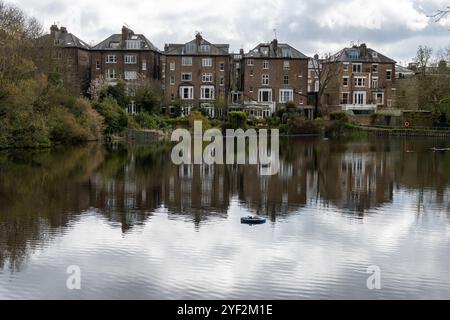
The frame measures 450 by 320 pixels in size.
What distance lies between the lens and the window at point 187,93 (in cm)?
8931

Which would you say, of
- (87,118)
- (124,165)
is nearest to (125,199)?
(124,165)

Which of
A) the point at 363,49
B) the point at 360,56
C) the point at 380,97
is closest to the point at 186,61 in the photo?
the point at 360,56

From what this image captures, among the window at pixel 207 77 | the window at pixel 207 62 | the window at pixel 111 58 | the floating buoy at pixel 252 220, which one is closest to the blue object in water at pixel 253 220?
the floating buoy at pixel 252 220

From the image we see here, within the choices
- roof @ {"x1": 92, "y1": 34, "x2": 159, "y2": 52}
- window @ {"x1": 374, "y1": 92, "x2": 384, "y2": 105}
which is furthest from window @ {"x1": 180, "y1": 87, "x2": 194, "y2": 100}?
window @ {"x1": 374, "y1": 92, "x2": 384, "y2": 105}

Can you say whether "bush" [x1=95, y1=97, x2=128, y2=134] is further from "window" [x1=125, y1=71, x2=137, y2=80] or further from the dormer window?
the dormer window

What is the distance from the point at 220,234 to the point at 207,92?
7094 centimetres

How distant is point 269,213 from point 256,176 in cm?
1109

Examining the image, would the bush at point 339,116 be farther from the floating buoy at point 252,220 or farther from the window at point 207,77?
the floating buoy at point 252,220

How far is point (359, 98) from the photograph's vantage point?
93.1 metres

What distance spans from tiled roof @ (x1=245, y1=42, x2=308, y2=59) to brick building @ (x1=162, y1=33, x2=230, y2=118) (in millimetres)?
3906

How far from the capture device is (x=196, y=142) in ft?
208

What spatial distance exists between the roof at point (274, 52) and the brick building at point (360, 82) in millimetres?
4911

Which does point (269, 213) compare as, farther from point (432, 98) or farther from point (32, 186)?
point (432, 98)

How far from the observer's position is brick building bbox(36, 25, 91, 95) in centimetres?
5722
